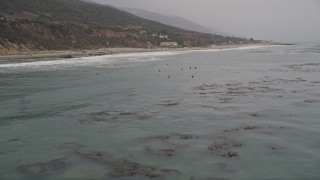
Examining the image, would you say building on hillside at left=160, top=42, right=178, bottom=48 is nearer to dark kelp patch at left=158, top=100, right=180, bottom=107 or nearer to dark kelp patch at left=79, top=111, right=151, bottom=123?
dark kelp patch at left=158, top=100, right=180, bottom=107

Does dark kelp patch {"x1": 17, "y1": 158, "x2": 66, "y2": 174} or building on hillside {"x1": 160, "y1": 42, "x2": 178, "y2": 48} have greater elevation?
dark kelp patch {"x1": 17, "y1": 158, "x2": 66, "y2": 174}

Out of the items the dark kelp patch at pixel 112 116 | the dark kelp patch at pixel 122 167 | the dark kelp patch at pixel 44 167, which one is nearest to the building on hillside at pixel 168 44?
the dark kelp patch at pixel 112 116

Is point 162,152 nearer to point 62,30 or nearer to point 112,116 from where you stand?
point 112,116

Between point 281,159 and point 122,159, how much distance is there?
230 inches

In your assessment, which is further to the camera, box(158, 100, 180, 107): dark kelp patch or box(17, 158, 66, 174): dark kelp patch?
box(158, 100, 180, 107): dark kelp patch

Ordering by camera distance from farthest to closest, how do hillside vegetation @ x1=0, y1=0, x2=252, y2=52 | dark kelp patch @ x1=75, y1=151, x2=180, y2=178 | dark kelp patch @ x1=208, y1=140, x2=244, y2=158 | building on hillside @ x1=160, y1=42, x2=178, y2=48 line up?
building on hillside @ x1=160, y1=42, x2=178, y2=48
hillside vegetation @ x1=0, y1=0, x2=252, y2=52
dark kelp patch @ x1=208, y1=140, x2=244, y2=158
dark kelp patch @ x1=75, y1=151, x2=180, y2=178

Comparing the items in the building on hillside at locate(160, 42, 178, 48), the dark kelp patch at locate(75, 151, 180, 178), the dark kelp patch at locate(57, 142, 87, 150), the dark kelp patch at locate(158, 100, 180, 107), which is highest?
the dark kelp patch at locate(75, 151, 180, 178)

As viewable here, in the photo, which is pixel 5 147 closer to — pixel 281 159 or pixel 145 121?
pixel 145 121

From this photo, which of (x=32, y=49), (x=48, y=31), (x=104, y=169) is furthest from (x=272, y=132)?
(x=48, y=31)

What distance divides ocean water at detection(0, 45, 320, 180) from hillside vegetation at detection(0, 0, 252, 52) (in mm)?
51294

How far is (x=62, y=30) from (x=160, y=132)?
278 ft

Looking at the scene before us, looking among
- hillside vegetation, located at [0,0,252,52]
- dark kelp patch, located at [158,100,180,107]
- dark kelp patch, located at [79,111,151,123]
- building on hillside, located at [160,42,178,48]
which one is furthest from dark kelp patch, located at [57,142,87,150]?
building on hillside, located at [160,42,178,48]

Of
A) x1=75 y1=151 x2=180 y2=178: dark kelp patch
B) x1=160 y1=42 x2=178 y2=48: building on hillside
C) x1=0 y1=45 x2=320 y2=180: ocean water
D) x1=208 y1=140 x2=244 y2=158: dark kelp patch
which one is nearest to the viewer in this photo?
x1=75 y1=151 x2=180 y2=178: dark kelp patch

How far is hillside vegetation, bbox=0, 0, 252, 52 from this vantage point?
267ft
